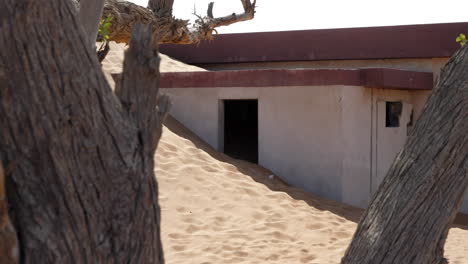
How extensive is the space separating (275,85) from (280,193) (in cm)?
169

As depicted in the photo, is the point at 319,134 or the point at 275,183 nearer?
the point at 275,183

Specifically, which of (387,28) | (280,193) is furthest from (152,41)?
(387,28)

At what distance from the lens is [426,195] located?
2975 millimetres

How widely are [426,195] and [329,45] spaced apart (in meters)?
9.39

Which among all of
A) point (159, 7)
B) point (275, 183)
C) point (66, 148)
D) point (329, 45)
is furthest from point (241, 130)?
point (66, 148)

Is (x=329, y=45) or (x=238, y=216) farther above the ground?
(x=329, y=45)

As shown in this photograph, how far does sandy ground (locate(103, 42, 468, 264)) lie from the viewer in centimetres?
682

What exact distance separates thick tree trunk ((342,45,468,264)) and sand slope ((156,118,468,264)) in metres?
3.59

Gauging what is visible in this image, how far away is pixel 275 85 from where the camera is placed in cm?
975

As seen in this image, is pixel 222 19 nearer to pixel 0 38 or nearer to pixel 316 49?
pixel 316 49

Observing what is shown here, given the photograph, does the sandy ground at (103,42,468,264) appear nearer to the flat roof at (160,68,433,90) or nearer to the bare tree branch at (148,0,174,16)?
the flat roof at (160,68,433,90)

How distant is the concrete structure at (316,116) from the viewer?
31.1 ft

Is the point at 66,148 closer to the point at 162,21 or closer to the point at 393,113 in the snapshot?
the point at 162,21

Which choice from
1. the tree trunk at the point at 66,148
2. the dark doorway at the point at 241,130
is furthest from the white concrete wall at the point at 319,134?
the tree trunk at the point at 66,148
